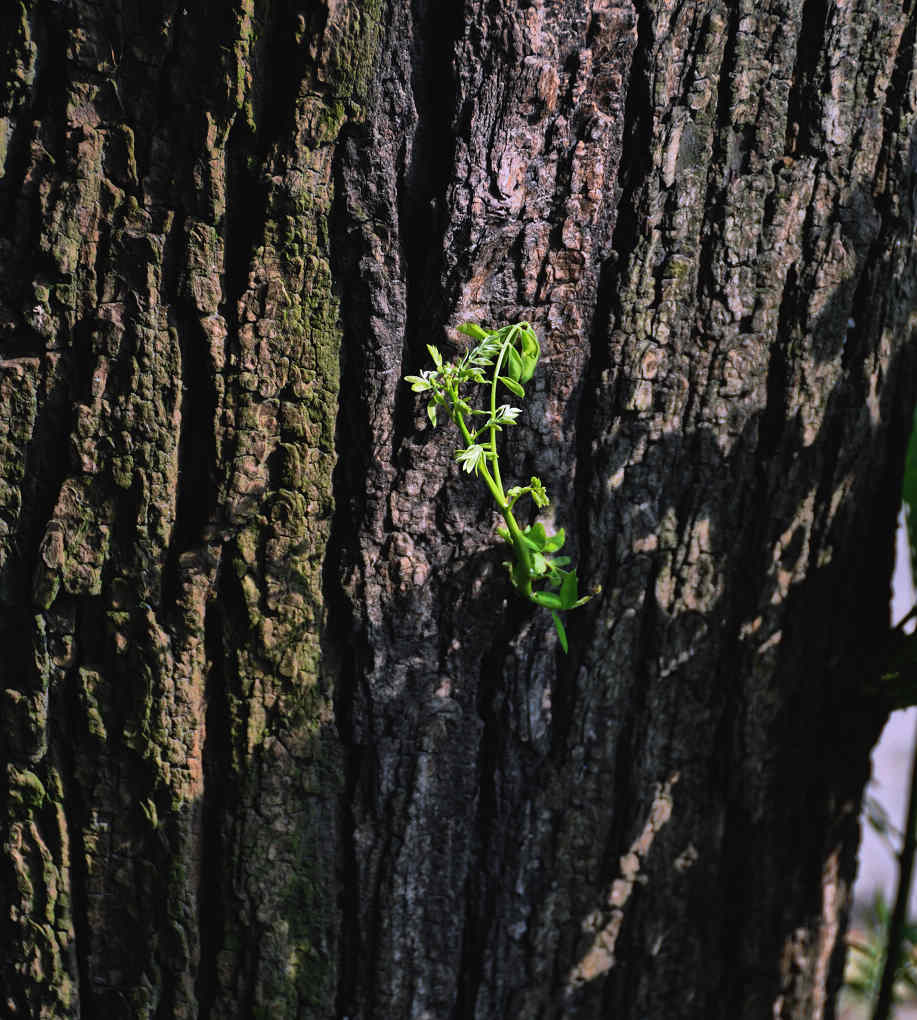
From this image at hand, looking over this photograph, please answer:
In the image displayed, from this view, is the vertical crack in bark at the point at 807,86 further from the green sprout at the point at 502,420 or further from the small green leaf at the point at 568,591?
the small green leaf at the point at 568,591

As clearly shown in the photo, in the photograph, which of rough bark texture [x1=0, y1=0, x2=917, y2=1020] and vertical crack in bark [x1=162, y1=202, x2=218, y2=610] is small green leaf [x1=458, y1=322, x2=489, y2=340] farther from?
vertical crack in bark [x1=162, y1=202, x2=218, y2=610]

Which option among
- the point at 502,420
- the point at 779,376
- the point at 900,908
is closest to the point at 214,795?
the point at 502,420

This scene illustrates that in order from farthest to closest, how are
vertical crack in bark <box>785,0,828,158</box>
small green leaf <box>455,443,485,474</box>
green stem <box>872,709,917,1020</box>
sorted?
green stem <box>872,709,917,1020</box>, vertical crack in bark <box>785,0,828,158</box>, small green leaf <box>455,443,485,474</box>

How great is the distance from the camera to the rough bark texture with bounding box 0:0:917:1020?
988 mm

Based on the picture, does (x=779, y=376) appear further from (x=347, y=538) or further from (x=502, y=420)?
(x=347, y=538)

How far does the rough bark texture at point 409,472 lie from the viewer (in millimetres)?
988

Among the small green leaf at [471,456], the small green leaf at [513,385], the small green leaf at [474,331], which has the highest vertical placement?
the small green leaf at [474,331]

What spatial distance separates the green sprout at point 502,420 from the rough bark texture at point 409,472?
44 millimetres

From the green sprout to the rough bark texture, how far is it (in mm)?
44

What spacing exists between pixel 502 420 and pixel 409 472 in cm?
15

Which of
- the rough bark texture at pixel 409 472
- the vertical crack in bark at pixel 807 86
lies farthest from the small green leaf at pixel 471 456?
the vertical crack in bark at pixel 807 86

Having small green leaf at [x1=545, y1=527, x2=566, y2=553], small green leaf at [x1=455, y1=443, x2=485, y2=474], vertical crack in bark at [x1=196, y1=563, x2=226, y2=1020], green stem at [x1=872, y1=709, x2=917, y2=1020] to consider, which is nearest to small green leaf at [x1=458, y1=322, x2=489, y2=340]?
small green leaf at [x1=455, y1=443, x2=485, y2=474]

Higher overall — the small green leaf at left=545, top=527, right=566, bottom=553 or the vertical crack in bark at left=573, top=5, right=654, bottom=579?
the vertical crack in bark at left=573, top=5, right=654, bottom=579

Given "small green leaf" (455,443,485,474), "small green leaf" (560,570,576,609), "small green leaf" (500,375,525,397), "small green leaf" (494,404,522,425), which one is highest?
"small green leaf" (500,375,525,397)
